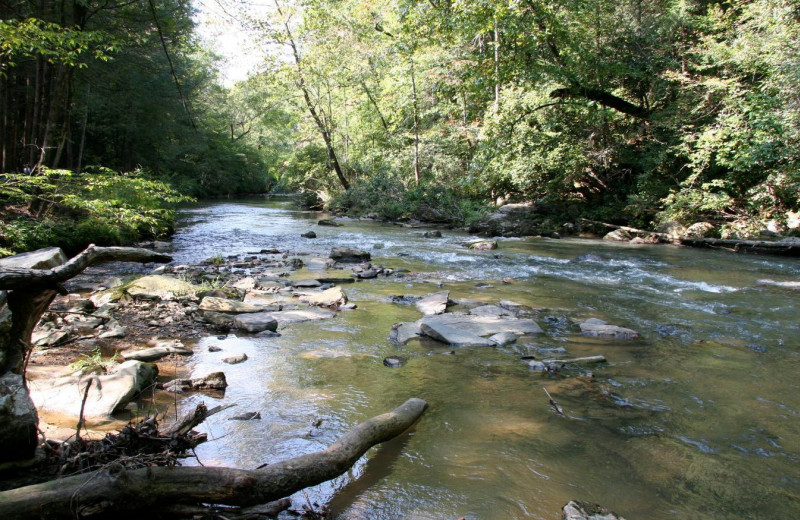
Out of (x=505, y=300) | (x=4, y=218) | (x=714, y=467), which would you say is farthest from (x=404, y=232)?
(x=714, y=467)

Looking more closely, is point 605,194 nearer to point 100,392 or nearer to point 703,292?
point 703,292

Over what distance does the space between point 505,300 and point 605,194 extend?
1505 centimetres

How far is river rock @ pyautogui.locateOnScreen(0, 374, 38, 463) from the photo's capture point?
8.83 ft

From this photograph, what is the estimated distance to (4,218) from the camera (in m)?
10.6

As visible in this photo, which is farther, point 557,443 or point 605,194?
point 605,194

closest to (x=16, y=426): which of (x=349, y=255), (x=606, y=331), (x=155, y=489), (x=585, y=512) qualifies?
(x=155, y=489)

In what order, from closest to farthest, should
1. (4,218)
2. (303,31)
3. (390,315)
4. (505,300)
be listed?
1. (390,315)
2. (505,300)
3. (4,218)
4. (303,31)

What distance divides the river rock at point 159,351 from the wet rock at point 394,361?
2.30m

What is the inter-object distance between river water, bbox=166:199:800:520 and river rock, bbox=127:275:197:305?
7.13ft

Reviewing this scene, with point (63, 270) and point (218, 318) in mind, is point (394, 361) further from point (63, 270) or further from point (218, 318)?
point (63, 270)

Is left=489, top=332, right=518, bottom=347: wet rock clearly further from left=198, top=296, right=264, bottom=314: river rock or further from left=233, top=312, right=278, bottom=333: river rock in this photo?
left=198, top=296, right=264, bottom=314: river rock

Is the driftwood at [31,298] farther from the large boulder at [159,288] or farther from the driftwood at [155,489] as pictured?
the large boulder at [159,288]

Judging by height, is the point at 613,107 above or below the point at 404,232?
above

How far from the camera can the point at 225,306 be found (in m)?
7.08
